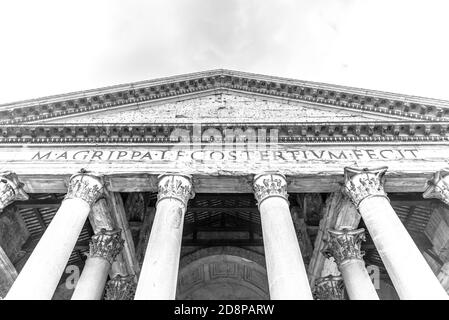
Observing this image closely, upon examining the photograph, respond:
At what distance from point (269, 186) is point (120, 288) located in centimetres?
588

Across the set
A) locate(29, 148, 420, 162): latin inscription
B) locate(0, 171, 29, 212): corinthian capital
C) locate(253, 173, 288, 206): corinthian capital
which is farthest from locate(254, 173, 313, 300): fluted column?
locate(0, 171, 29, 212): corinthian capital

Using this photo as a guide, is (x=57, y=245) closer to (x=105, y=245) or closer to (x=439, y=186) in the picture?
(x=105, y=245)

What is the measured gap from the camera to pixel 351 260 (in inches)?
413

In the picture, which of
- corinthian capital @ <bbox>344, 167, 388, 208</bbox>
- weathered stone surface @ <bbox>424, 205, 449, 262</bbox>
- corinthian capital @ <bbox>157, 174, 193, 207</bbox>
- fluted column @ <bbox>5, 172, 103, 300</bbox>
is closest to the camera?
fluted column @ <bbox>5, 172, 103, 300</bbox>

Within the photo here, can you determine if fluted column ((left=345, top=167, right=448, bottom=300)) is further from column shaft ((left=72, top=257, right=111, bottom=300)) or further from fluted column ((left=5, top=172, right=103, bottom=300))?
column shaft ((left=72, top=257, right=111, bottom=300))

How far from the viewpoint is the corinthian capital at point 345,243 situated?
419 inches

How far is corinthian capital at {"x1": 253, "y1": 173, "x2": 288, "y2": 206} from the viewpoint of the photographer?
9.41 metres

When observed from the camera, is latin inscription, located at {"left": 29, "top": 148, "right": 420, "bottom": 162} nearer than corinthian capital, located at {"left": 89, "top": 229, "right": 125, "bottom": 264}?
Yes

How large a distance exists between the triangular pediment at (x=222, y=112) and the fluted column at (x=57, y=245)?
2.93m

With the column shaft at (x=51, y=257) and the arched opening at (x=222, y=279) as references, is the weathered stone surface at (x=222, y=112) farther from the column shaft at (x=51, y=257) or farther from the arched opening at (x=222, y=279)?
the arched opening at (x=222, y=279)

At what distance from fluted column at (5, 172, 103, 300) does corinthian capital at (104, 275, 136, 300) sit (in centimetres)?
344
